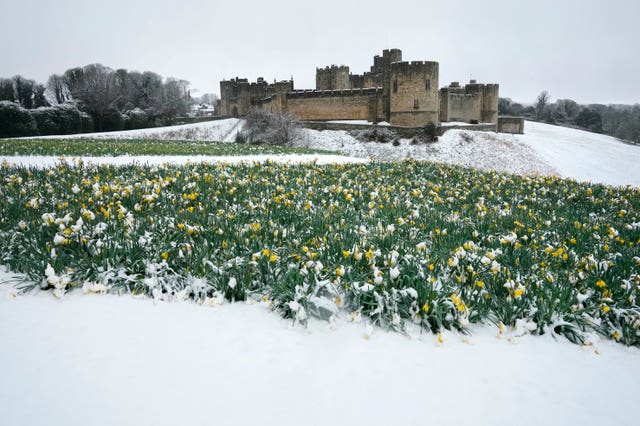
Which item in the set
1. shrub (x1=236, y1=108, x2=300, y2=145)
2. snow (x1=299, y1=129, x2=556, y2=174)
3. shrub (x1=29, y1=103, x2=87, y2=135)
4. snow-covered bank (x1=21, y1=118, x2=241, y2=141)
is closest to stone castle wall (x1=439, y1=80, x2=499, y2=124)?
snow (x1=299, y1=129, x2=556, y2=174)

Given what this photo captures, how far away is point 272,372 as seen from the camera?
272 centimetres

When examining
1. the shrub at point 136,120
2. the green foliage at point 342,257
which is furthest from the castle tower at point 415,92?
the green foliage at point 342,257

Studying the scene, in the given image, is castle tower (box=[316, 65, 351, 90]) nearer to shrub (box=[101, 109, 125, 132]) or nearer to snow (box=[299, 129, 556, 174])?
snow (box=[299, 129, 556, 174])

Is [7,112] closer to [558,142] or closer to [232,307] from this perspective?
[232,307]

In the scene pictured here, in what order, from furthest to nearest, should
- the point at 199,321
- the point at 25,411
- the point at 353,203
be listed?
the point at 353,203 → the point at 199,321 → the point at 25,411

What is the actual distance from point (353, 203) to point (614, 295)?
162 inches

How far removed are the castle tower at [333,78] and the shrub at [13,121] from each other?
Answer: 34.2 metres

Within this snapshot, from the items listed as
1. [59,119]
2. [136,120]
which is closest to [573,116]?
[136,120]

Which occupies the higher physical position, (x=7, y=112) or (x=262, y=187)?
(x=7, y=112)

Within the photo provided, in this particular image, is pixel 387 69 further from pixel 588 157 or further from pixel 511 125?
pixel 588 157

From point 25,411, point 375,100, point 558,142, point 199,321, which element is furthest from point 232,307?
point 558,142

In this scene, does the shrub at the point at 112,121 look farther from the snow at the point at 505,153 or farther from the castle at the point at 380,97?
the snow at the point at 505,153

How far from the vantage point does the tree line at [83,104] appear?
34.9 m

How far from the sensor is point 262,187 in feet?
26.0
